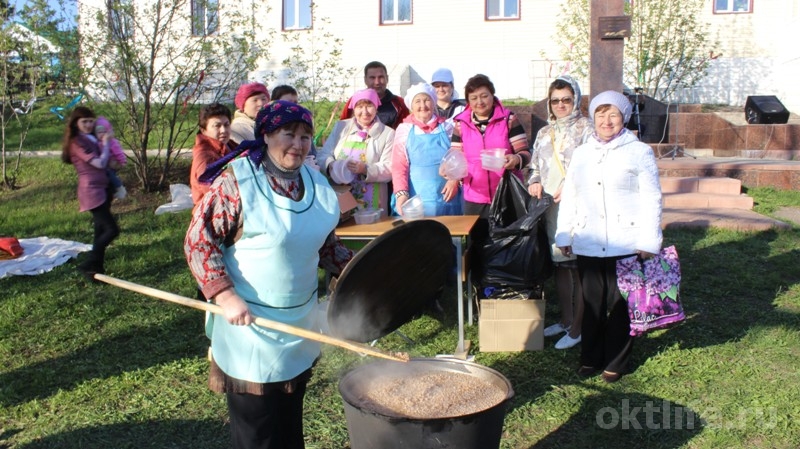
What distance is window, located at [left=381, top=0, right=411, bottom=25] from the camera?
19.9 metres

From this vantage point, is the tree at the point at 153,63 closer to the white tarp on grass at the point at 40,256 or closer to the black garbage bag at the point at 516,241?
the white tarp on grass at the point at 40,256

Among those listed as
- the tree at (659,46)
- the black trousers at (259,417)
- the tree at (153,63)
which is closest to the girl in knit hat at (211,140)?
the black trousers at (259,417)

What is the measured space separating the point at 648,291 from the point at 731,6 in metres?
16.8

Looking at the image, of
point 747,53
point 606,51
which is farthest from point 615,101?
point 747,53

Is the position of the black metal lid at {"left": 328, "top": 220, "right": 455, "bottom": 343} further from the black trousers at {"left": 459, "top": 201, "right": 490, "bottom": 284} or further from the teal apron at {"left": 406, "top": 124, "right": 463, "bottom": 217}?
the teal apron at {"left": 406, "top": 124, "right": 463, "bottom": 217}

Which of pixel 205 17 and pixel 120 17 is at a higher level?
pixel 205 17

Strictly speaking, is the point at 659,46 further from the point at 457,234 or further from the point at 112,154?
the point at 457,234

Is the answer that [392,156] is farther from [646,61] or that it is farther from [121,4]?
[646,61]

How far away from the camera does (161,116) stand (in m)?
10.7

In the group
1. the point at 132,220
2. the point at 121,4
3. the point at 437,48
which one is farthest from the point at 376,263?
the point at 437,48

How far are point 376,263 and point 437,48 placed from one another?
17.5 m

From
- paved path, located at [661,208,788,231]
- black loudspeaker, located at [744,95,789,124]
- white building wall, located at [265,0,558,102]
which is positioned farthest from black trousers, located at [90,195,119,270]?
black loudspeaker, located at [744,95,789,124]

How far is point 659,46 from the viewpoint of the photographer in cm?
1644

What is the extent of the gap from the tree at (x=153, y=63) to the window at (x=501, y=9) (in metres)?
9.81
